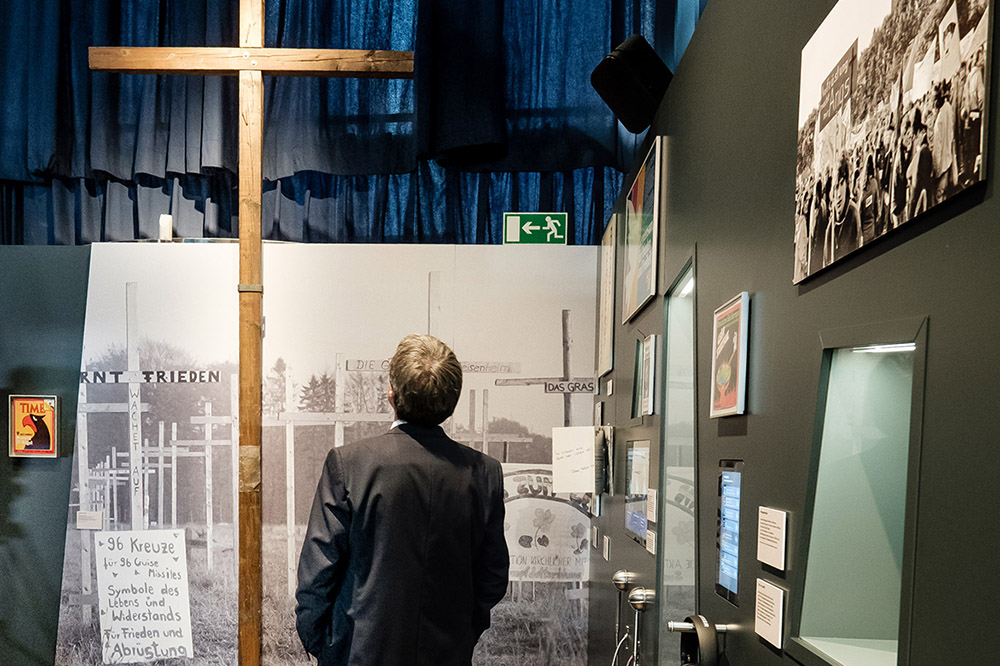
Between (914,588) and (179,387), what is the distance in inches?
141

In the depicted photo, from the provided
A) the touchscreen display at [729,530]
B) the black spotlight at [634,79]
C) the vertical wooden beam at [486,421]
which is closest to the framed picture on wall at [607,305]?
the vertical wooden beam at [486,421]

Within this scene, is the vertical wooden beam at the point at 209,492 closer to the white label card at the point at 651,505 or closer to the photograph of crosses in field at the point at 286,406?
the photograph of crosses in field at the point at 286,406

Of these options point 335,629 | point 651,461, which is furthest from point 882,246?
point 335,629

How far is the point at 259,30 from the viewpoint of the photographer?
373cm

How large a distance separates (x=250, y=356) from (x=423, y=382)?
1713 millimetres

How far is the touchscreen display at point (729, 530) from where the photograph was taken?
1.38 meters

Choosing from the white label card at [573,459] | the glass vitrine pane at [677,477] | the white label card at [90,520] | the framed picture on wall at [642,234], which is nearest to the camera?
the glass vitrine pane at [677,477]

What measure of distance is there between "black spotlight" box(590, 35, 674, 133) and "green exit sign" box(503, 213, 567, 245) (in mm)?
1634

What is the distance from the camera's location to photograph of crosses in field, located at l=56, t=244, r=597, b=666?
12.8 ft

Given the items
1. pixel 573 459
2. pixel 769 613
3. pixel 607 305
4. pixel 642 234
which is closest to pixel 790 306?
pixel 769 613

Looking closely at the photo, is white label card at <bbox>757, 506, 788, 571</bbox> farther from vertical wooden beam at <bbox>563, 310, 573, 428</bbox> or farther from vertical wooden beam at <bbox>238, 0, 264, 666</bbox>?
vertical wooden beam at <bbox>238, 0, 264, 666</bbox>

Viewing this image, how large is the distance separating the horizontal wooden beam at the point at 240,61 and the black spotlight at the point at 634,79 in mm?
1442

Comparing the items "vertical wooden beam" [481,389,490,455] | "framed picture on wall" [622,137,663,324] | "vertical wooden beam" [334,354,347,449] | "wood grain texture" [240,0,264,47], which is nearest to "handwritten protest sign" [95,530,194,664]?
"vertical wooden beam" [334,354,347,449]

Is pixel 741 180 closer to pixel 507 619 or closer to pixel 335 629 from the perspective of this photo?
pixel 335 629
